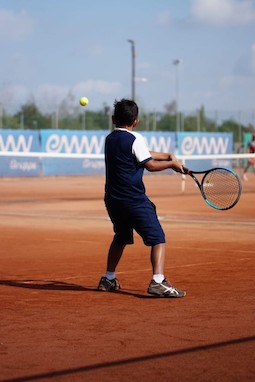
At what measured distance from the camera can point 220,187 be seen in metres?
11.3

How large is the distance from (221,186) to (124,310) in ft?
10.8

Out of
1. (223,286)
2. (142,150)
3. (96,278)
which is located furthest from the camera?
(96,278)

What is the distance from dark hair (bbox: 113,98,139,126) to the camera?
9.16 meters

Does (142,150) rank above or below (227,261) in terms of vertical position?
above

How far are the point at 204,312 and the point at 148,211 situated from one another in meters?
1.38

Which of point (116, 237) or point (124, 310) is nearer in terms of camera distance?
point (124, 310)

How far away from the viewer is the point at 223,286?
9.77 m

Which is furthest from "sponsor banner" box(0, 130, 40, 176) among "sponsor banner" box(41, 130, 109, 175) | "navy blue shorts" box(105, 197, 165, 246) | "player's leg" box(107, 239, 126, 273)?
"navy blue shorts" box(105, 197, 165, 246)

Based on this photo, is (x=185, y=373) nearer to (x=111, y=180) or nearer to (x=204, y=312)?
(x=204, y=312)

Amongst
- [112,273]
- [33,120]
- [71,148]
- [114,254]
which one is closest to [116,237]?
[114,254]

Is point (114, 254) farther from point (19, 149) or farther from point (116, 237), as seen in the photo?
point (19, 149)

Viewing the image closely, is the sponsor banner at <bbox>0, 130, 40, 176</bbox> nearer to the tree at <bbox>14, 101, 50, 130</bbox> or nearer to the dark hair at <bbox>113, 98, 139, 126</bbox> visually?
the tree at <bbox>14, 101, 50, 130</bbox>

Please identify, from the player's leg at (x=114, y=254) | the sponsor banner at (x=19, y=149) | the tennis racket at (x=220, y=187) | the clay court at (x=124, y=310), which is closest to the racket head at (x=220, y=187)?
the tennis racket at (x=220, y=187)

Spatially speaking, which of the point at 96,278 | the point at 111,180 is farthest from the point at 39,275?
the point at 111,180
